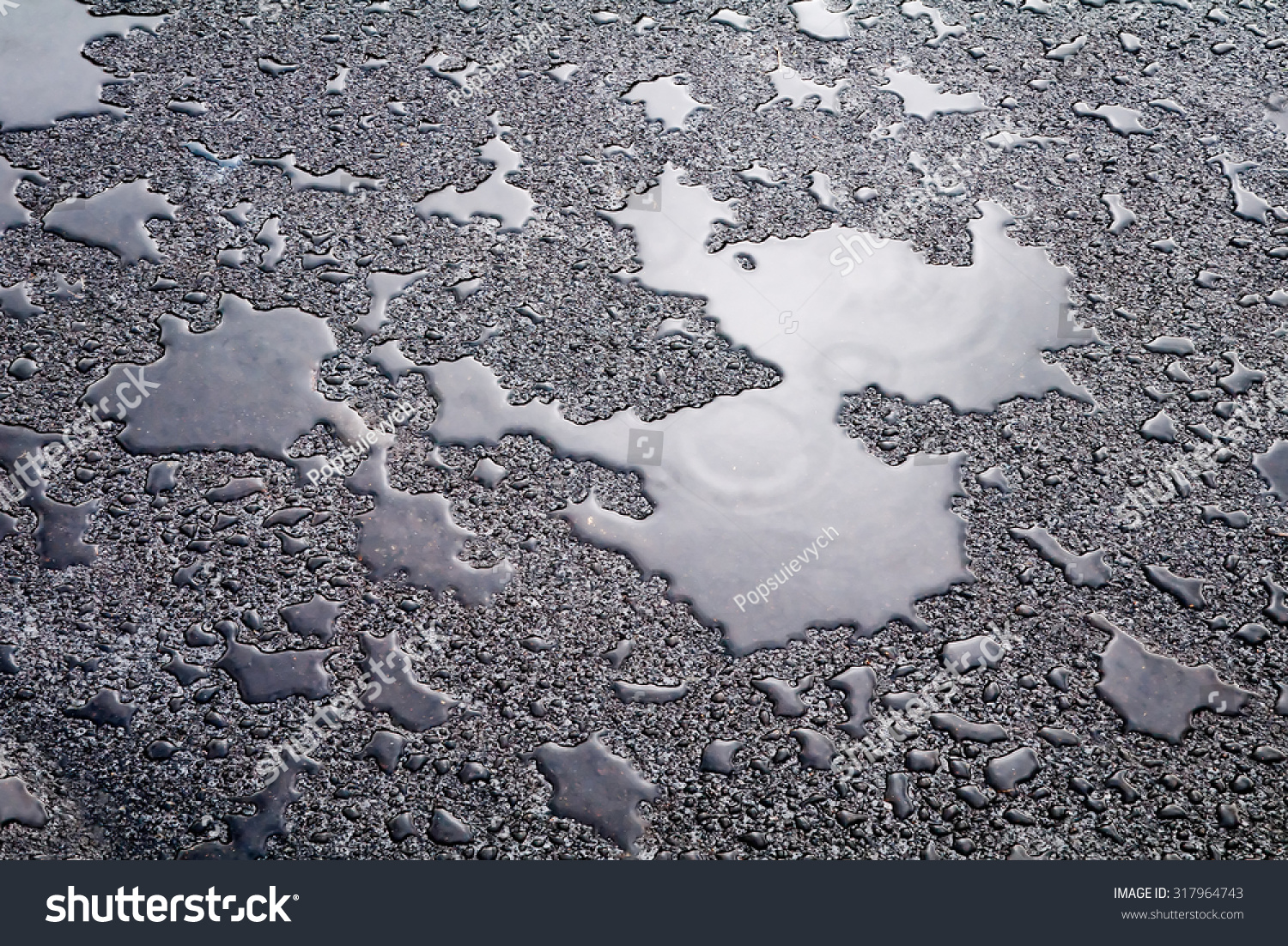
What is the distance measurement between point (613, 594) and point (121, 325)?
4.55 feet

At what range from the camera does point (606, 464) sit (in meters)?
2.47

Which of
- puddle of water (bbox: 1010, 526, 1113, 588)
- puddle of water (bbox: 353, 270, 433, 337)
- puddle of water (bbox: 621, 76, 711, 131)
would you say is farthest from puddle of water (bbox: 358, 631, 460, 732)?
puddle of water (bbox: 621, 76, 711, 131)

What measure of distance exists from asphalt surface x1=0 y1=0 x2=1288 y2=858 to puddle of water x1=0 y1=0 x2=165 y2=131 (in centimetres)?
3

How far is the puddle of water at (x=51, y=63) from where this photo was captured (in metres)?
3.20

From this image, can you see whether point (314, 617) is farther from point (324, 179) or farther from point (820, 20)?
point (820, 20)

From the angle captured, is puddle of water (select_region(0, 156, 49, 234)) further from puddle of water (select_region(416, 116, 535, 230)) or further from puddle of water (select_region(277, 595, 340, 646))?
puddle of water (select_region(277, 595, 340, 646))

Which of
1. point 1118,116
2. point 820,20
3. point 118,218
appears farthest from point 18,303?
point 1118,116

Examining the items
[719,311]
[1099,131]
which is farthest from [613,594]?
[1099,131]

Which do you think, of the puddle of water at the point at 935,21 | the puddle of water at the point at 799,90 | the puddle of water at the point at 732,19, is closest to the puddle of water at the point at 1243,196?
the puddle of water at the point at 935,21

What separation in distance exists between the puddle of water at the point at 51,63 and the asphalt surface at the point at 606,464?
0.11 ft

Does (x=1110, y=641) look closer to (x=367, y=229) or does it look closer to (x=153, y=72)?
(x=367, y=229)

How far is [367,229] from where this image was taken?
2.93 metres

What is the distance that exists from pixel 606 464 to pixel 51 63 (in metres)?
2.24

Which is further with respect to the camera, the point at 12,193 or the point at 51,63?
the point at 51,63
